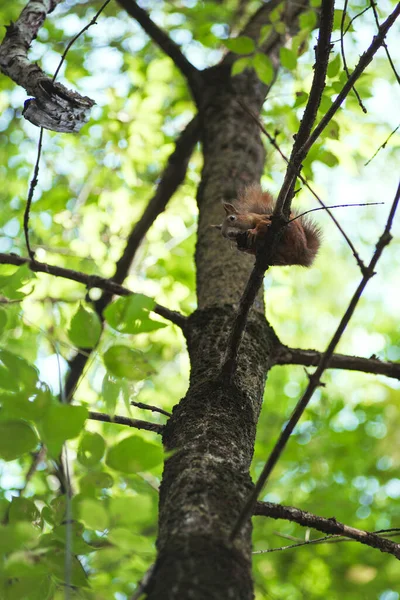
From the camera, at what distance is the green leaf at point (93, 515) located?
1043 millimetres

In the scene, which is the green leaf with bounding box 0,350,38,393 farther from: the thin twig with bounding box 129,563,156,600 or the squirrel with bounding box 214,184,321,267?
the squirrel with bounding box 214,184,321,267

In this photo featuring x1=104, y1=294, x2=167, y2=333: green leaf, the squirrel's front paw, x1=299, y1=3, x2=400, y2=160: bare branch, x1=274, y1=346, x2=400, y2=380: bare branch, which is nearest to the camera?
x1=104, y1=294, x2=167, y2=333: green leaf

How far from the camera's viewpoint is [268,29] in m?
2.83

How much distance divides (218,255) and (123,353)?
1.53 m

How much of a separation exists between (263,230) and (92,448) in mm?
1104

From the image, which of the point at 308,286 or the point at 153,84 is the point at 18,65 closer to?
the point at 153,84

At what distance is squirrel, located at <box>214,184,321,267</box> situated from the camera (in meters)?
2.03

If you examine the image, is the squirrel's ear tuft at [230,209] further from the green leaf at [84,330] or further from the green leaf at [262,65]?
the green leaf at [84,330]

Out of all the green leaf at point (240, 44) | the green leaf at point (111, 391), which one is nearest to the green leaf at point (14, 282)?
the green leaf at point (111, 391)

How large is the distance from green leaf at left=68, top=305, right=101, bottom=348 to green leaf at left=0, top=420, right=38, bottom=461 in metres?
0.23

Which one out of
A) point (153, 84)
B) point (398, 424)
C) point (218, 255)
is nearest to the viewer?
point (218, 255)

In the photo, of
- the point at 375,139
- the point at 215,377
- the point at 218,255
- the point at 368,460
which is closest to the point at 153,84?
the point at 375,139

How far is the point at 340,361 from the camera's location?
7.63ft

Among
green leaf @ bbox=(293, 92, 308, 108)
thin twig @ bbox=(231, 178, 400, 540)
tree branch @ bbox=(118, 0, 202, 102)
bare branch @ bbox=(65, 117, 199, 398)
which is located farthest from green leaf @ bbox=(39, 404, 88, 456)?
tree branch @ bbox=(118, 0, 202, 102)
